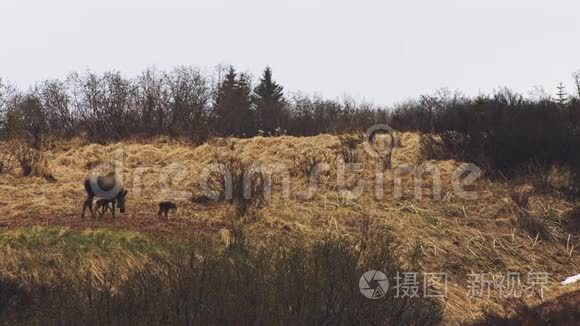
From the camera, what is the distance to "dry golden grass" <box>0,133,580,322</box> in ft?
24.6

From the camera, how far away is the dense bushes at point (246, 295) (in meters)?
3.66

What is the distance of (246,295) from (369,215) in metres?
4.65

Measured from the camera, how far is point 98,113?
744 inches

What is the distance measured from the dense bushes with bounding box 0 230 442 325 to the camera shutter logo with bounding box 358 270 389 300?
4 centimetres

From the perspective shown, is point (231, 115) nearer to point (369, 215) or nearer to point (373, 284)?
point (369, 215)

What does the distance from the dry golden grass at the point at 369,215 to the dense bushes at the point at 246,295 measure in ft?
6.13

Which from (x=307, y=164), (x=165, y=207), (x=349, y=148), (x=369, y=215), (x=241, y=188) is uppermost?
(x=349, y=148)

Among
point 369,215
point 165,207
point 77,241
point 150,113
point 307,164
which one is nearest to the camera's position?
point 77,241

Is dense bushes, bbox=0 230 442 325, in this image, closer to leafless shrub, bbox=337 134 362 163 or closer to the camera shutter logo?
the camera shutter logo

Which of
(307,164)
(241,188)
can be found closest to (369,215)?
(241,188)

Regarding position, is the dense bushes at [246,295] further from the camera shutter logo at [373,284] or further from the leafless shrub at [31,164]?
the leafless shrub at [31,164]

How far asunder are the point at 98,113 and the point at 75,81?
3.56 m

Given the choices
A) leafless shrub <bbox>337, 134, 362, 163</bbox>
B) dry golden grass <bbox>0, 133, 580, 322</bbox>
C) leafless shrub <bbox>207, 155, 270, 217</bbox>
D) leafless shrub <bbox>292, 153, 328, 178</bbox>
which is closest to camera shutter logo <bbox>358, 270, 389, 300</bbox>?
dry golden grass <bbox>0, 133, 580, 322</bbox>

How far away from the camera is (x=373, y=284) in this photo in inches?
176
